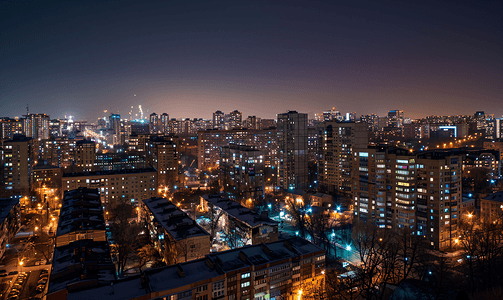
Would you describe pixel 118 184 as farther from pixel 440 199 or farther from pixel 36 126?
pixel 36 126

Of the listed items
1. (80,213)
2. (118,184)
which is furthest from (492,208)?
(118,184)

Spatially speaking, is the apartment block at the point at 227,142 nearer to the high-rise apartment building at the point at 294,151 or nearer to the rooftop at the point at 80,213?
the high-rise apartment building at the point at 294,151

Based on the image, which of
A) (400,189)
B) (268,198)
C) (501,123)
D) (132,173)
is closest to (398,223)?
(400,189)

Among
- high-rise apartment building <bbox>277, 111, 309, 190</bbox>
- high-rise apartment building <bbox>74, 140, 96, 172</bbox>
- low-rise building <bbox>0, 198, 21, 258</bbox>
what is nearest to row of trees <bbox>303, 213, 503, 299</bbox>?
high-rise apartment building <bbox>277, 111, 309, 190</bbox>

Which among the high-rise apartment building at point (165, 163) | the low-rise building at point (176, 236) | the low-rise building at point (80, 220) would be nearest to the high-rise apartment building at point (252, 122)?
the high-rise apartment building at point (165, 163)

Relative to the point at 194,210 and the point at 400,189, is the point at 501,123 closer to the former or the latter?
the point at 400,189

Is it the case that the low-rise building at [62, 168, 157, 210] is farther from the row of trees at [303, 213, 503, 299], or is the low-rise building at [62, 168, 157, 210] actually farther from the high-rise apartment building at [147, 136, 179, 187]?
the row of trees at [303, 213, 503, 299]
